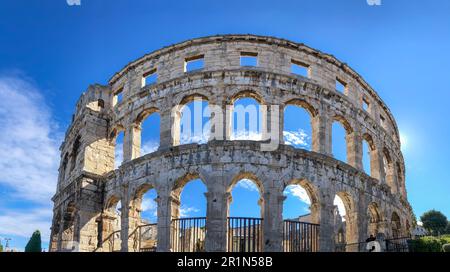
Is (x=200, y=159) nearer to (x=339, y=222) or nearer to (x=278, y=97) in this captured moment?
(x=278, y=97)

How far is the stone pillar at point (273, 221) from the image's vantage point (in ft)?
58.1

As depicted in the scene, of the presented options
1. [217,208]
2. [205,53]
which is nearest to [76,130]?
[205,53]

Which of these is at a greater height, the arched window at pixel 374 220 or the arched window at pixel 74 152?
the arched window at pixel 74 152

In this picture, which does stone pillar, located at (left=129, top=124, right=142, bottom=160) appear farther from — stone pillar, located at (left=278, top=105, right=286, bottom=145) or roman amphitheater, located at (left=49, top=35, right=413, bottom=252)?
stone pillar, located at (left=278, top=105, right=286, bottom=145)

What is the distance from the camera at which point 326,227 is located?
1900cm

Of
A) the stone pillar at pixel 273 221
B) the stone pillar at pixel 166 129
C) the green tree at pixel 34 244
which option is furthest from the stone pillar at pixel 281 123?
the green tree at pixel 34 244

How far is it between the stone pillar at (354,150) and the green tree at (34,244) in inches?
647

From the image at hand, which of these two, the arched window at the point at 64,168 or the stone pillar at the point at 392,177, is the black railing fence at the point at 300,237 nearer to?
the stone pillar at the point at 392,177

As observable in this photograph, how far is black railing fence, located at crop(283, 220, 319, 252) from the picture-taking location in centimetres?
1808

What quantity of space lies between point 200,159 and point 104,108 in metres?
7.11

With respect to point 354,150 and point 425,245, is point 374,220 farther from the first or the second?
point 354,150

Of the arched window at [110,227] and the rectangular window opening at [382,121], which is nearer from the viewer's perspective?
the arched window at [110,227]

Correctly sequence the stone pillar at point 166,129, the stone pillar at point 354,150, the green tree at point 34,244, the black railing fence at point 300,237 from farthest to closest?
the green tree at point 34,244 < the stone pillar at point 354,150 < the stone pillar at point 166,129 < the black railing fence at point 300,237
